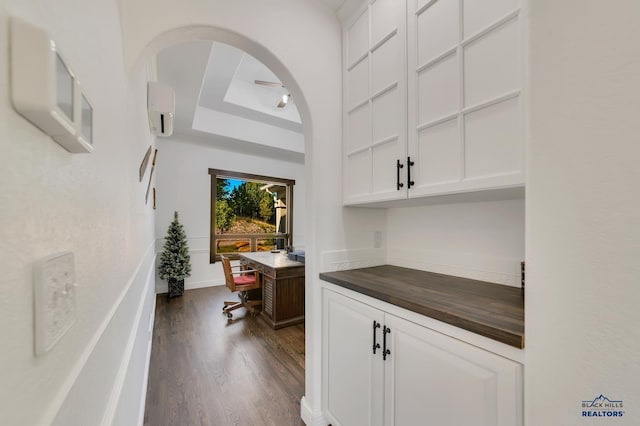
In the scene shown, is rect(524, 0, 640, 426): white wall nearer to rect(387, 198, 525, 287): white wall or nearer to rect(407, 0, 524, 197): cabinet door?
rect(407, 0, 524, 197): cabinet door

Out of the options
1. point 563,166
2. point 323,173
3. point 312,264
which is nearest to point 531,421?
point 563,166

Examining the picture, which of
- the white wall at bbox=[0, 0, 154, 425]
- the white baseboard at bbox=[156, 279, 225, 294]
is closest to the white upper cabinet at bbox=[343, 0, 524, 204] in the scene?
the white wall at bbox=[0, 0, 154, 425]

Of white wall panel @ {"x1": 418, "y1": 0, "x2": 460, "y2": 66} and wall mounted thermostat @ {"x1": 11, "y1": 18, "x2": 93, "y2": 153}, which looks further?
white wall panel @ {"x1": 418, "y1": 0, "x2": 460, "y2": 66}

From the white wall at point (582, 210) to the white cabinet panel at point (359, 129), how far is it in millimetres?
1102

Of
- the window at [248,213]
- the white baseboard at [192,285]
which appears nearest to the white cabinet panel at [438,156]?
the window at [248,213]

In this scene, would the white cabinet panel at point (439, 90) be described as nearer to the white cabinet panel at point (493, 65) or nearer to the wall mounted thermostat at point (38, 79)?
the white cabinet panel at point (493, 65)

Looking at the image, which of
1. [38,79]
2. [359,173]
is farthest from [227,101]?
[38,79]

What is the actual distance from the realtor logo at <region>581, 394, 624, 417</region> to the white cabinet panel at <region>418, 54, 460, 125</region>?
3.68 ft

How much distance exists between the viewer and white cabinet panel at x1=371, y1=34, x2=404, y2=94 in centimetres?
149

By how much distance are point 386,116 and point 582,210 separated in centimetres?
120

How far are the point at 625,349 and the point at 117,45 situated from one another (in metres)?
1.65

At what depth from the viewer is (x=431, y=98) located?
1.34 m

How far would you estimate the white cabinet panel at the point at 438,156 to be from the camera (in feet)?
4.08

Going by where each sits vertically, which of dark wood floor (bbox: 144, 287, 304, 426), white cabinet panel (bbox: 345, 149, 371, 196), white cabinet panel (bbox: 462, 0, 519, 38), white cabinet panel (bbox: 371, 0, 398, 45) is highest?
white cabinet panel (bbox: 371, 0, 398, 45)
